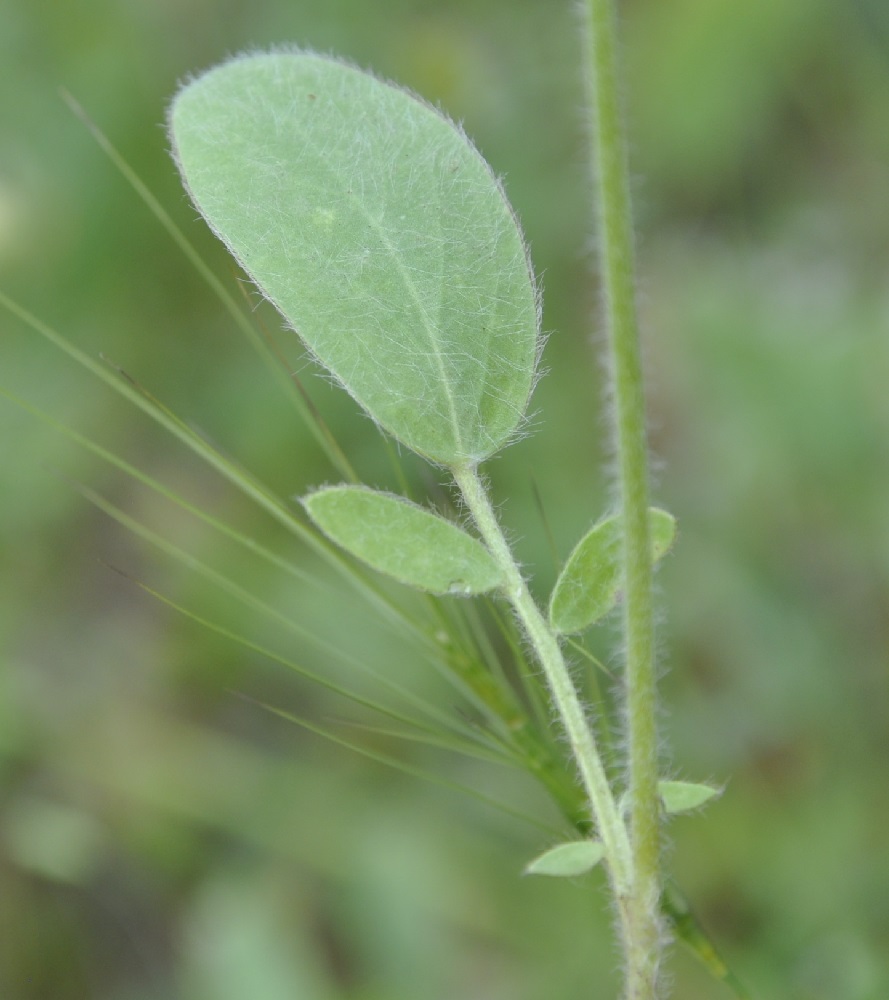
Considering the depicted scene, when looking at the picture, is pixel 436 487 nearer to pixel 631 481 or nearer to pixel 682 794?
pixel 682 794

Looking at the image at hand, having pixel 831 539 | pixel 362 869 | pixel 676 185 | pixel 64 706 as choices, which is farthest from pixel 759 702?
pixel 64 706

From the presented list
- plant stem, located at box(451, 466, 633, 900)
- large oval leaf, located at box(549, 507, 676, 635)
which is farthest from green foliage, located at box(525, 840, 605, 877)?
large oval leaf, located at box(549, 507, 676, 635)

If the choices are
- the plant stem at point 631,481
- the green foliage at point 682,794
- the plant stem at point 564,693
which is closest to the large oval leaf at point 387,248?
the plant stem at point 564,693

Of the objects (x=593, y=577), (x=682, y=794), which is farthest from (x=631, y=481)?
(x=682, y=794)

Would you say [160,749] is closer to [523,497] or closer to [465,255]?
[523,497]

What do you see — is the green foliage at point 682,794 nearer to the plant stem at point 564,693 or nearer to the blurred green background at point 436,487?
the plant stem at point 564,693

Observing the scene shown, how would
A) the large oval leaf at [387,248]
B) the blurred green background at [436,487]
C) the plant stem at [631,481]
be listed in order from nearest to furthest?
the plant stem at [631,481]
the large oval leaf at [387,248]
the blurred green background at [436,487]
